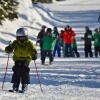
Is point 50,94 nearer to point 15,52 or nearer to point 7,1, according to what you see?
point 15,52

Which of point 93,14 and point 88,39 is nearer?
point 88,39

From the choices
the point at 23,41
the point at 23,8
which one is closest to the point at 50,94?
the point at 23,41

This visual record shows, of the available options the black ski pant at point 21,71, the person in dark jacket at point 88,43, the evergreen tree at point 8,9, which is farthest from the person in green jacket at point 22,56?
the person in dark jacket at point 88,43

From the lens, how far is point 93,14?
6819 cm

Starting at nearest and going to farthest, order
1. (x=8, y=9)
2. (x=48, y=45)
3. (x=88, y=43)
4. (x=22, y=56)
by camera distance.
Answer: (x=22, y=56) → (x=48, y=45) → (x=8, y=9) → (x=88, y=43)

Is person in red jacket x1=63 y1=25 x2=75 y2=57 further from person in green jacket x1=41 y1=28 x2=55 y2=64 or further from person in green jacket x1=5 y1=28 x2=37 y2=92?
person in green jacket x1=5 y1=28 x2=37 y2=92

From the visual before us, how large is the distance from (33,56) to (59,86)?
5.73 ft

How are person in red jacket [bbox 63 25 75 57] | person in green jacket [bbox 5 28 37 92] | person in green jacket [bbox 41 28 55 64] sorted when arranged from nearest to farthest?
person in green jacket [bbox 5 28 37 92] → person in green jacket [bbox 41 28 55 64] → person in red jacket [bbox 63 25 75 57]

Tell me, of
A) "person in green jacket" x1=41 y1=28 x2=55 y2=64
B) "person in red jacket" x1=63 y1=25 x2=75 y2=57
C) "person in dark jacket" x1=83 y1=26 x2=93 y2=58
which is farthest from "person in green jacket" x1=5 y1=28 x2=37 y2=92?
"person in dark jacket" x1=83 y1=26 x2=93 y2=58

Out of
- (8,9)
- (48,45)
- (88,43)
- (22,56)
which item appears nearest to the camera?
(22,56)

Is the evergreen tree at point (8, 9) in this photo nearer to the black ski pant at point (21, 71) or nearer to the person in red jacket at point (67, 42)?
the person in red jacket at point (67, 42)

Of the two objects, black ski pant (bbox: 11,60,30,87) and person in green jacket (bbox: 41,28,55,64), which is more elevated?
person in green jacket (bbox: 41,28,55,64)

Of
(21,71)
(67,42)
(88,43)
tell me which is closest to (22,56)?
(21,71)

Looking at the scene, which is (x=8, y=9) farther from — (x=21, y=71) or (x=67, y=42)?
(x=21, y=71)
